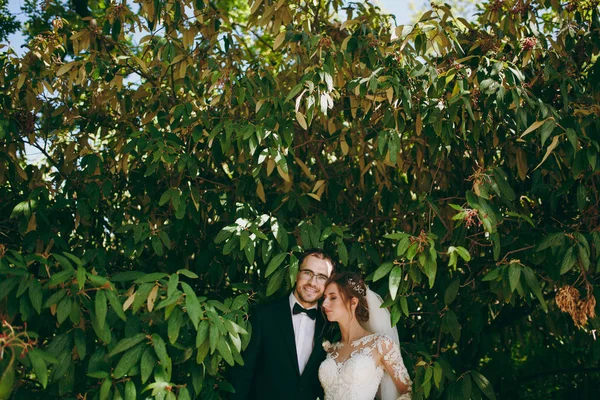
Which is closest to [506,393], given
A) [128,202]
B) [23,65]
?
[128,202]

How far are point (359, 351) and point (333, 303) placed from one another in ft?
0.84

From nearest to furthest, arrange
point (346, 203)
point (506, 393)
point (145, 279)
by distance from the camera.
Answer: point (145, 279) < point (346, 203) < point (506, 393)

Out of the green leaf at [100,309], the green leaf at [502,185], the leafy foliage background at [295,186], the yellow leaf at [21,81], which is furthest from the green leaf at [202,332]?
the yellow leaf at [21,81]

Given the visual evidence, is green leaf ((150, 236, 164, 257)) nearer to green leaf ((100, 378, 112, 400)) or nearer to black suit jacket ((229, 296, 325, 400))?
black suit jacket ((229, 296, 325, 400))

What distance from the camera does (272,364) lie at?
3061 mm

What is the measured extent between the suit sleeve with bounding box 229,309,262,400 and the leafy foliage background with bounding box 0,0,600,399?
14 centimetres

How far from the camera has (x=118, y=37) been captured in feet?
11.5

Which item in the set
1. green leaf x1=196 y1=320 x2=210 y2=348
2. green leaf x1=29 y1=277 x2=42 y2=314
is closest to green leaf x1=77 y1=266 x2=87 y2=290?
green leaf x1=29 y1=277 x2=42 y2=314

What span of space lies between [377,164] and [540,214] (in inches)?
37.9

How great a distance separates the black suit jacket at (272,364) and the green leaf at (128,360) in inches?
29.8

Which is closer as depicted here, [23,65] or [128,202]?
[23,65]

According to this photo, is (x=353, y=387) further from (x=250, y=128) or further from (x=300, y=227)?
(x=250, y=128)

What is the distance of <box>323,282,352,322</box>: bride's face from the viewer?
3078 millimetres

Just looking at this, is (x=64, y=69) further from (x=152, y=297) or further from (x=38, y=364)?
(x=38, y=364)
